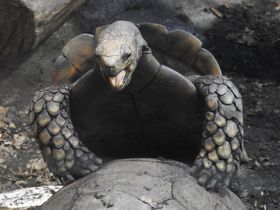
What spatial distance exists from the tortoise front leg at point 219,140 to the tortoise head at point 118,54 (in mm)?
363

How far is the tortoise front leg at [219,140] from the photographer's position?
6.67ft

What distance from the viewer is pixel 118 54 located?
170cm

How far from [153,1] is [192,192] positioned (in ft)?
11.0

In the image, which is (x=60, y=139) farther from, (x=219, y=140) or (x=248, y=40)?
(x=248, y=40)

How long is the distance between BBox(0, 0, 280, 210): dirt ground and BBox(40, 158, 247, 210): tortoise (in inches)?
41.7

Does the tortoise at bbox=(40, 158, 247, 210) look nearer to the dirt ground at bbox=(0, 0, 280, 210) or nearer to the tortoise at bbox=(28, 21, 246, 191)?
the tortoise at bbox=(28, 21, 246, 191)

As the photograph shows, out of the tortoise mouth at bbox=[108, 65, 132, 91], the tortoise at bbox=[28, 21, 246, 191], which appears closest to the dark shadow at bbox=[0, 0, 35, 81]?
the tortoise at bbox=[28, 21, 246, 191]

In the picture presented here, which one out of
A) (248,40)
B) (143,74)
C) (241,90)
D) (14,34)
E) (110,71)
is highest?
(110,71)

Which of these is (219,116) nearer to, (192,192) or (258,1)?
(192,192)

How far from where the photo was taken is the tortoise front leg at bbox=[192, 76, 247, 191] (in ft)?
6.67

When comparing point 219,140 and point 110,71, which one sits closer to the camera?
point 110,71

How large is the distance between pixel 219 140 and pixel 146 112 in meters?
0.27

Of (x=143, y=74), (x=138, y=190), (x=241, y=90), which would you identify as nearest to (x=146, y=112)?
(x=143, y=74)

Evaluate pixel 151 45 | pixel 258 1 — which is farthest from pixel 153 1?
pixel 151 45
